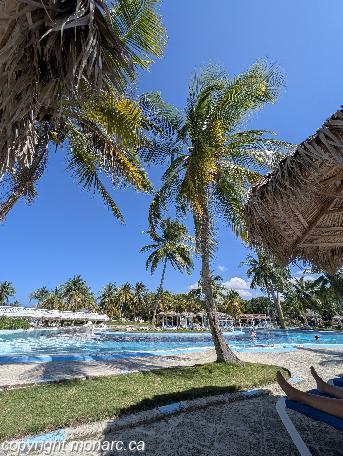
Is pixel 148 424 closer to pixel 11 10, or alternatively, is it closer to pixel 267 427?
pixel 267 427

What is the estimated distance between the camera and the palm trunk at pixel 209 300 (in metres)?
9.38

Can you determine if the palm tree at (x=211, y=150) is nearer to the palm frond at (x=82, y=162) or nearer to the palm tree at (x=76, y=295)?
the palm frond at (x=82, y=162)

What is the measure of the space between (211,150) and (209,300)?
460cm

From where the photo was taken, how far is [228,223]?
33.4 ft

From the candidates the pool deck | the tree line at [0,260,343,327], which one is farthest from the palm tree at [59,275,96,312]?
the pool deck

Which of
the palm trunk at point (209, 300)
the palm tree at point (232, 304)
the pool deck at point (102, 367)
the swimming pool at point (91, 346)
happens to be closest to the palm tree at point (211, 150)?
the palm trunk at point (209, 300)

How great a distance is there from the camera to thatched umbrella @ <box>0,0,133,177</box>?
2.40 meters

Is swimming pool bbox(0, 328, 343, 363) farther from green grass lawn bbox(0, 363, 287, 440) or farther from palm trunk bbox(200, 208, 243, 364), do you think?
green grass lawn bbox(0, 363, 287, 440)

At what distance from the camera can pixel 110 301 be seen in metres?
68.4

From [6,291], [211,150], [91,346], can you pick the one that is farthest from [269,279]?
[6,291]

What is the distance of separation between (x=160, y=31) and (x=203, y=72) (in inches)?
225

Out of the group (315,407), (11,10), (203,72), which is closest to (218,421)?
(315,407)

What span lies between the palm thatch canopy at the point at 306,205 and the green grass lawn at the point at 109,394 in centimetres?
325

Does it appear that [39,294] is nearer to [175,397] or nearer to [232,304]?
[232,304]
